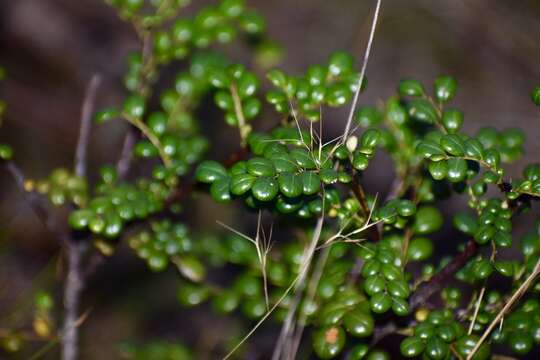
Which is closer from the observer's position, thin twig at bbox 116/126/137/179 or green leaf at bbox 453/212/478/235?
green leaf at bbox 453/212/478/235

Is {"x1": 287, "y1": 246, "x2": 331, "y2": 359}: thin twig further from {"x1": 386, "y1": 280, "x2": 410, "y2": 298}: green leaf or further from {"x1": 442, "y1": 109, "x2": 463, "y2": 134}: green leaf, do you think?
{"x1": 442, "y1": 109, "x2": 463, "y2": 134}: green leaf

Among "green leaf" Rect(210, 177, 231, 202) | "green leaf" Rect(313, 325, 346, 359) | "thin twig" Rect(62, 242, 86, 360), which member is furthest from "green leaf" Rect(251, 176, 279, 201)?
"thin twig" Rect(62, 242, 86, 360)

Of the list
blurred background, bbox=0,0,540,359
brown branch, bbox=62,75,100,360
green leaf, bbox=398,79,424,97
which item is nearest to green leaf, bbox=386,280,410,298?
green leaf, bbox=398,79,424,97

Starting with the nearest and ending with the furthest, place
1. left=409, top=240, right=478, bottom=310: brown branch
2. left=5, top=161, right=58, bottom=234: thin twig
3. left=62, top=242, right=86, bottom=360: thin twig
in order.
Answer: left=409, top=240, right=478, bottom=310: brown branch, left=5, top=161, right=58, bottom=234: thin twig, left=62, top=242, right=86, bottom=360: thin twig

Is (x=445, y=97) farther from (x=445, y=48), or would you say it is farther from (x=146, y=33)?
(x=445, y=48)

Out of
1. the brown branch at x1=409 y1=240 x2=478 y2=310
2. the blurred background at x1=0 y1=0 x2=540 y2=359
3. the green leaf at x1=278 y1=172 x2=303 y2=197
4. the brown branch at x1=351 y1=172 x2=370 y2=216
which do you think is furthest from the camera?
the blurred background at x1=0 y1=0 x2=540 y2=359

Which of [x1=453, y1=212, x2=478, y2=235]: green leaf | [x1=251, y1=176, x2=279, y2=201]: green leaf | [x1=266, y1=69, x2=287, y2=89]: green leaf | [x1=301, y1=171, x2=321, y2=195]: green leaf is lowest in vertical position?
[x1=453, y1=212, x2=478, y2=235]: green leaf

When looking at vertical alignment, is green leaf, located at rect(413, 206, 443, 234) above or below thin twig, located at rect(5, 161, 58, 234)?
below
